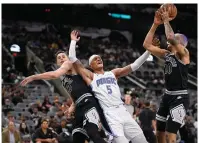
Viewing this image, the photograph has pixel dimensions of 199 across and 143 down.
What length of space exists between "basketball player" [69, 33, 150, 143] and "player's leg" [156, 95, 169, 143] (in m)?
0.52

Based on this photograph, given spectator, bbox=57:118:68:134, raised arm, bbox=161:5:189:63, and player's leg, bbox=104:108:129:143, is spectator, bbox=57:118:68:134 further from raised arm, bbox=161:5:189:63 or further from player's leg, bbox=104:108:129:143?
raised arm, bbox=161:5:189:63

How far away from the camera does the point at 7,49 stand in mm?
24859

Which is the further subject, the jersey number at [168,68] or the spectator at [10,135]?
the spectator at [10,135]

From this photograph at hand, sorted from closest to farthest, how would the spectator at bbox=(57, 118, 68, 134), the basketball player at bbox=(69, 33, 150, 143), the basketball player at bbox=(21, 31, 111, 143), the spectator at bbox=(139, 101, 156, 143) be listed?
the basketball player at bbox=(69, 33, 150, 143) → the basketball player at bbox=(21, 31, 111, 143) → the spectator at bbox=(139, 101, 156, 143) → the spectator at bbox=(57, 118, 68, 134)

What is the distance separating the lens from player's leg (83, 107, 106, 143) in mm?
6930

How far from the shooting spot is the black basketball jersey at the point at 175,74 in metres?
7.14

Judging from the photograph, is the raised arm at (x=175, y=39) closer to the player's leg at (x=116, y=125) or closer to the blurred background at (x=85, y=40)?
the player's leg at (x=116, y=125)

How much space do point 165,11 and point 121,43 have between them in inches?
893

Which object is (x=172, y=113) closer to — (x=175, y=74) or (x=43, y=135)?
(x=175, y=74)

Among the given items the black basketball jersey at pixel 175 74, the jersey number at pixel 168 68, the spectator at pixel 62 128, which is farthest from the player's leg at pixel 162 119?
the spectator at pixel 62 128

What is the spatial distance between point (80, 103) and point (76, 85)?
315mm

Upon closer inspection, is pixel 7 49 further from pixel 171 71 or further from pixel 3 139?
pixel 171 71

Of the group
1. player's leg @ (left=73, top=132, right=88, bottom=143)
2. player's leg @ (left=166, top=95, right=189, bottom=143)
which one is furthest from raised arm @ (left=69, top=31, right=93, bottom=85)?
player's leg @ (left=166, top=95, right=189, bottom=143)

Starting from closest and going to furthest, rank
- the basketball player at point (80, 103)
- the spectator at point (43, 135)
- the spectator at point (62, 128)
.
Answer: the basketball player at point (80, 103)
the spectator at point (43, 135)
the spectator at point (62, 128)
